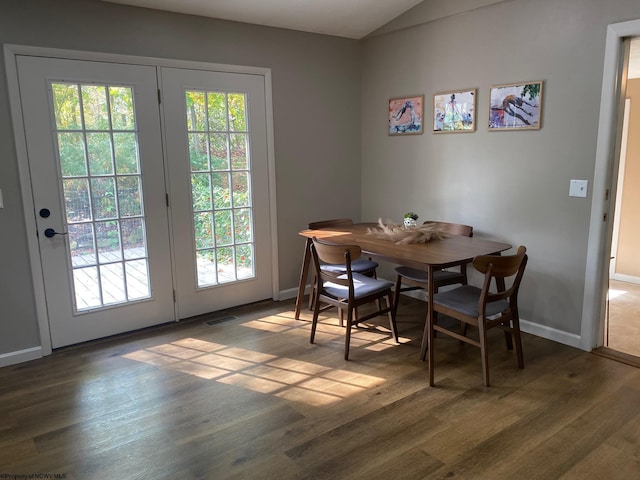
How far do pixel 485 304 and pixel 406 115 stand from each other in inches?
84.5

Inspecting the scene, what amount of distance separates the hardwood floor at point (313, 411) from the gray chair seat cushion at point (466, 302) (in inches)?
16.4

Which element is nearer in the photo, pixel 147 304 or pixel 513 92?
pixel 513 92

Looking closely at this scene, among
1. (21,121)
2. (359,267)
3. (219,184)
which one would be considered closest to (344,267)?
(359,267)

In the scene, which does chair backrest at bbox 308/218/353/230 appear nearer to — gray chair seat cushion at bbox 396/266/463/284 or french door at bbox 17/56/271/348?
french door at bbox 17/56/271/348

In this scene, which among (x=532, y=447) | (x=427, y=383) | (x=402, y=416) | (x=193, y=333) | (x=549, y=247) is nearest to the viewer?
(x=532, y=447)

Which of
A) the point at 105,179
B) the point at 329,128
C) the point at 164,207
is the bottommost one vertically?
the point at 164,207

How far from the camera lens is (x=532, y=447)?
86.2 inches

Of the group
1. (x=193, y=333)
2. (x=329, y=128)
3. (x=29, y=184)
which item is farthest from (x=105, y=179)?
(x=329, y=128)

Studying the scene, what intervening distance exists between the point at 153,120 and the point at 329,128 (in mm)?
1662

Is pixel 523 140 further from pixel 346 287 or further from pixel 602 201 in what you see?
pixel 346 287

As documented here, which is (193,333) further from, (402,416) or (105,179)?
(402,416)

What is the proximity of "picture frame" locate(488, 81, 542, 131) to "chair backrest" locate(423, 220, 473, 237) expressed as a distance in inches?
30.6

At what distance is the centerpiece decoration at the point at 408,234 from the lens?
10.7 feet

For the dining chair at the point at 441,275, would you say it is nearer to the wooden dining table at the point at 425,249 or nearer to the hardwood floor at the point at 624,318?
the wooden dining table at the point at 425,249
